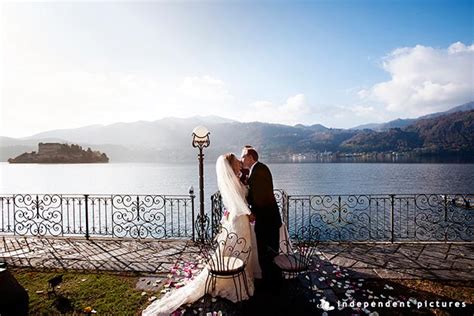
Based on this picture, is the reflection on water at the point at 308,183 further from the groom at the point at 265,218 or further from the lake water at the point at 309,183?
the groom at the point at 265,218

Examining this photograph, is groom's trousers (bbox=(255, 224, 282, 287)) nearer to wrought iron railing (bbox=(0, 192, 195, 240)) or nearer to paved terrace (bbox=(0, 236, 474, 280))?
paved terrace (bbox=(0, 236, 474, 280))

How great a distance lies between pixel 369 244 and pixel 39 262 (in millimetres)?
8271

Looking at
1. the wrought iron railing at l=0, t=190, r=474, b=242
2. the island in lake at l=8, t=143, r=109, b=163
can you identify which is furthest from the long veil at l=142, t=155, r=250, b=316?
the island in lake at l=8, t=143, r=109, b=163

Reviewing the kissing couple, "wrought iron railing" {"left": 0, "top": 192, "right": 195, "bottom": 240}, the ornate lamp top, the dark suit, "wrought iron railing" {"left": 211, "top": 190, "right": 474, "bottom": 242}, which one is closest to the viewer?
the kissing couple

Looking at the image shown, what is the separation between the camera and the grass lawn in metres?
4.60

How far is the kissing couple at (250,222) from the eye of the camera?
191 inches

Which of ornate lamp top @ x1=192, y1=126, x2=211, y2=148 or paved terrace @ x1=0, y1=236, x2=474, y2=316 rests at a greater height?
ornate lamp top @ x1=192, y1=126, x2=211, y2=148

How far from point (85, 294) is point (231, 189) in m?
3.22

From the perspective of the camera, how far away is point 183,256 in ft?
23.0

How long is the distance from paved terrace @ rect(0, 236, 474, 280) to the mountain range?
329 feet

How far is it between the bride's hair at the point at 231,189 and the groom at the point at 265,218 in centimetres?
23

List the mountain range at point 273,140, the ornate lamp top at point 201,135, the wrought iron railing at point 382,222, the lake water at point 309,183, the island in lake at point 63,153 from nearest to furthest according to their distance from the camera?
the wrought iron railing at point 382,222 → the ornate lamp top at point 201,135 → the lake water at point 309,183 → the island in lake at point 63,153 → the mountain range at point 273,140

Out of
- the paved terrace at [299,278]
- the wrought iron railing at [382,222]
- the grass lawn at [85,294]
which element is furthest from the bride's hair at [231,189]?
the grass lawn at [85,294]

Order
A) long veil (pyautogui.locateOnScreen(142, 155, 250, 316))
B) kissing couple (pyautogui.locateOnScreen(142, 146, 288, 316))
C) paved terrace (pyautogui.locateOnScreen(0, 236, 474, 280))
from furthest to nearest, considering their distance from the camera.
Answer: paved terrace (pyautogui.locateOnScreen(0, 236, 474, 280)), kissing couple (pyautogui.locateOnScreen(142, 146, 288, 316)), long veil (pyautogui.locateOnScreen(142, 155, 250, 316))
